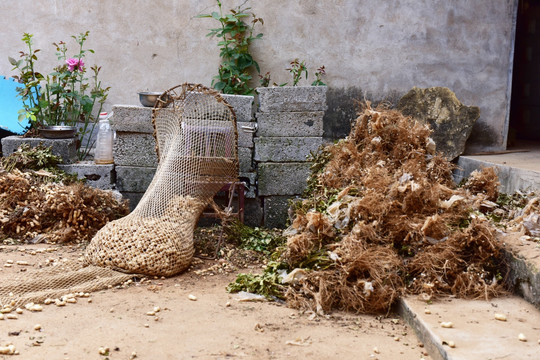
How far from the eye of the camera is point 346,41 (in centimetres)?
717

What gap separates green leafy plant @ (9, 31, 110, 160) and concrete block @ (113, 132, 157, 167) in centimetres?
78

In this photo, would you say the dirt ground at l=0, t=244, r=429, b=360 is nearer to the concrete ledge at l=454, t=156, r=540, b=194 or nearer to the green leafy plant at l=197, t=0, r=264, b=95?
the concrete ledge at l=454, t=156, r=540, b=194

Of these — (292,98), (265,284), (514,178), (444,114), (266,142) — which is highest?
(292,98)

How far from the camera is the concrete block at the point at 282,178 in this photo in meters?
6.34

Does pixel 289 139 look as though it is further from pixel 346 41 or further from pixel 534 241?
pixel 534 241

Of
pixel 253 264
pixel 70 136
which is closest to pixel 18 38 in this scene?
pixel 70 136

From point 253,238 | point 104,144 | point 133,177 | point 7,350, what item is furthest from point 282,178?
point 7,350

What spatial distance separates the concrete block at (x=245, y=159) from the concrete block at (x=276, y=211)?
39cm

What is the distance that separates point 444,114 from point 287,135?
207cm

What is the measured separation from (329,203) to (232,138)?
1.37 m

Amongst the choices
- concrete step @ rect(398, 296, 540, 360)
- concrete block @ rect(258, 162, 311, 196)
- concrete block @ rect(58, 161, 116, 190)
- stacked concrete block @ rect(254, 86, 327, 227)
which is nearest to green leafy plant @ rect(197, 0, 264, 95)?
stacked concrete block @ rect(254, 86, 327, 227)

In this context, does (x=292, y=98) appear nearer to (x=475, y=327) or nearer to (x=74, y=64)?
(x=74, y=64)

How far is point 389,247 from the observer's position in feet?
13.4

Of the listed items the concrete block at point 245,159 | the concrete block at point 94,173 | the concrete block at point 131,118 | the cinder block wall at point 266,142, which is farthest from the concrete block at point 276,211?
the concrete block at point 94,173
